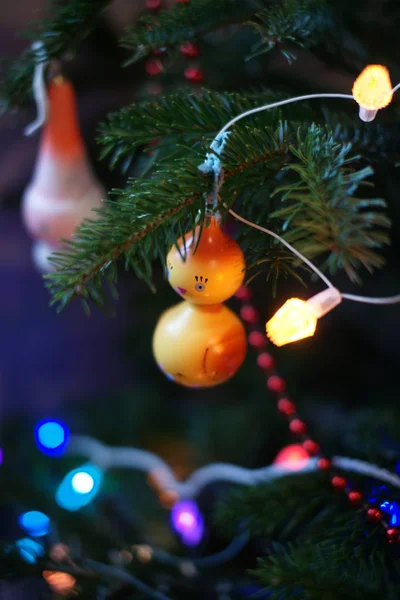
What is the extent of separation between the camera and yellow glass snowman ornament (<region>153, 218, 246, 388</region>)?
392 millimetres

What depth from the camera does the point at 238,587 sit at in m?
0.55

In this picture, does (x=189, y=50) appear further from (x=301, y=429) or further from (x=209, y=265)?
(x=301, y=429)

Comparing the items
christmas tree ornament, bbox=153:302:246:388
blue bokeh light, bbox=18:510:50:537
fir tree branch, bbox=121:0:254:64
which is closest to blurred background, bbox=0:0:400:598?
blue bokeh light, bbox=18:510:50:537

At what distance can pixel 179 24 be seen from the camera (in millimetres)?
465

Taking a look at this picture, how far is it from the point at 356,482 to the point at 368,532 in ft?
0.27

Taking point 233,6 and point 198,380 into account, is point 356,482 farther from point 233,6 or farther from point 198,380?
point 233,6

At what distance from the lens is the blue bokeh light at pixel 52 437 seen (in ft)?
2.43

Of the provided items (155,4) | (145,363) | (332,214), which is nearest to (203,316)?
(332,214)

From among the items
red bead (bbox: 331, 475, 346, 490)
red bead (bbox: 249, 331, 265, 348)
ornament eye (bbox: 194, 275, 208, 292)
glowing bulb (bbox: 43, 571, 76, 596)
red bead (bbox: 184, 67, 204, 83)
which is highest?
red bead (bbox: 184, 67, 204, 83)

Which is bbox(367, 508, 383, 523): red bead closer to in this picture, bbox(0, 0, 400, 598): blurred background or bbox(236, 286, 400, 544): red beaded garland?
bbox(236, 286, 400, 544): red beaded garland

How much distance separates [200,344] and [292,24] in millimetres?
250

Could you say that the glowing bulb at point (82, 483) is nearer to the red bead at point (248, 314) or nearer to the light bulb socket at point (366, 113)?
the red bead at point (248, 314)

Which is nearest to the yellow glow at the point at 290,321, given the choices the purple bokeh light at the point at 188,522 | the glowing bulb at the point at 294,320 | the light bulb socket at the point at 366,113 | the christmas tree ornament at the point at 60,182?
the glowing bulb at the point at 294,320

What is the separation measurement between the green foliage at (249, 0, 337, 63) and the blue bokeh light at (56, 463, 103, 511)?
0.55 m
